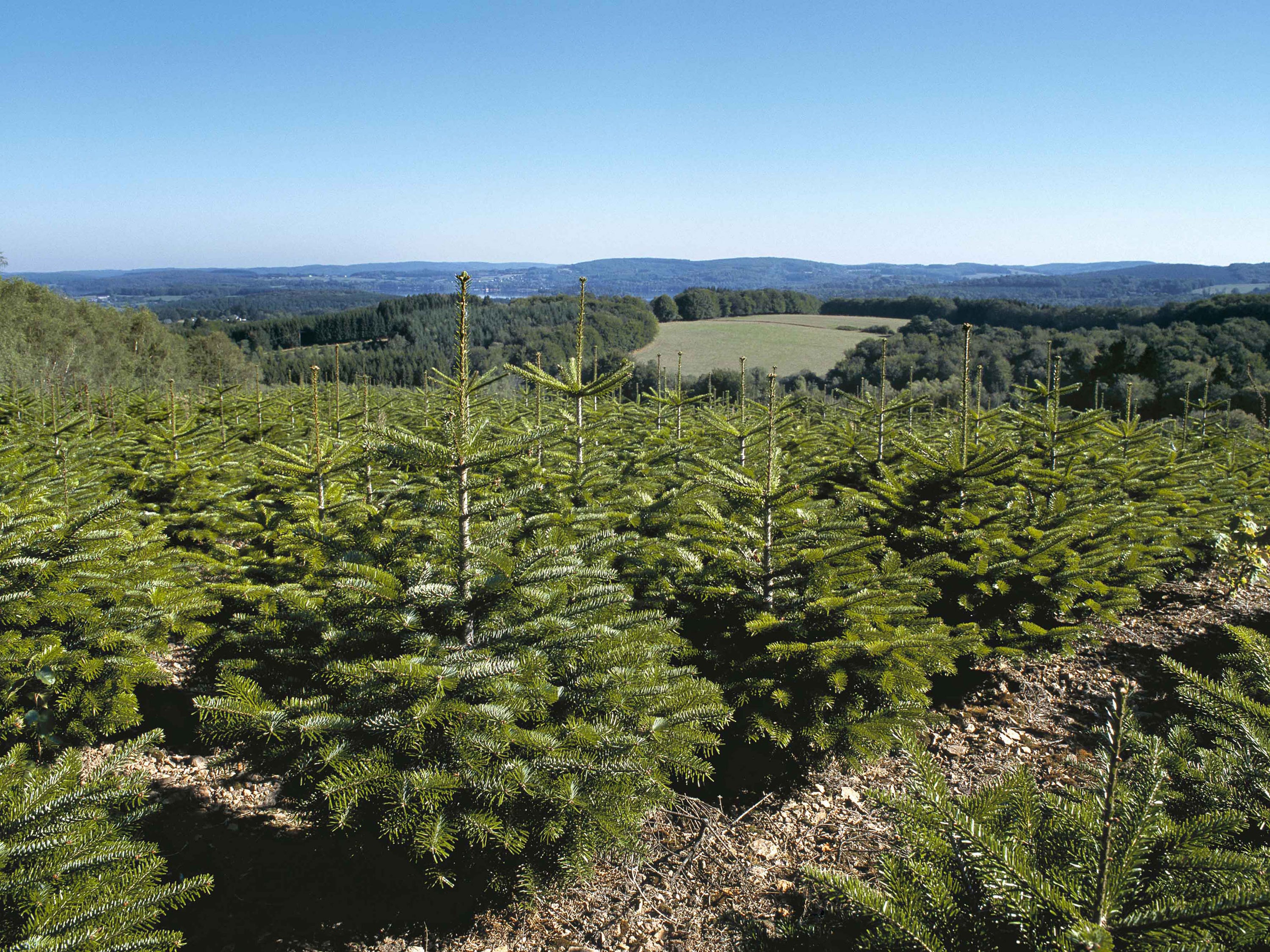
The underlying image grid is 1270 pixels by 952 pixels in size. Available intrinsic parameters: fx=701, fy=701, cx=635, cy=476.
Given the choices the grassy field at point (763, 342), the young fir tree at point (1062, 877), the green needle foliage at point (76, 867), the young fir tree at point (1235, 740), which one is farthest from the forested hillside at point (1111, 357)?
the green needle foliage at point (76, 867)

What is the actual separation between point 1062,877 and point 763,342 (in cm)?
7114

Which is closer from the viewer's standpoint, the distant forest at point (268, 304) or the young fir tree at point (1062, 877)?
the young fir tree at point (1062, 877)

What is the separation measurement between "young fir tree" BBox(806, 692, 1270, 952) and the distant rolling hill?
45.9 m

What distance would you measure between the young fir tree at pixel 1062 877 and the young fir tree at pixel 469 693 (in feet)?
3.79

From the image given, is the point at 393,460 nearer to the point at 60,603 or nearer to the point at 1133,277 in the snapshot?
the point at 60,603

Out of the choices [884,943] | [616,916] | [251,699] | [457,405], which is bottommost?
[616,916]

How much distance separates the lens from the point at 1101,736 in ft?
16.8

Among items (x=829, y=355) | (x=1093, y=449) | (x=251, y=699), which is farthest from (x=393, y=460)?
(x=829, y=355)

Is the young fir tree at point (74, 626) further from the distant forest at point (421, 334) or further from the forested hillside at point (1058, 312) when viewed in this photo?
the forested hillside at point (1058, 312)

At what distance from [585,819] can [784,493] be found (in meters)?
2.42

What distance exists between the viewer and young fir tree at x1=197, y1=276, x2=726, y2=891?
307 cm

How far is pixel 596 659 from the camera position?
11.8 feet

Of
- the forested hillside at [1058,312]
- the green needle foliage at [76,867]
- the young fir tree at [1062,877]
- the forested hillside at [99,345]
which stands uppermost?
the forested hillside at [1058,312]

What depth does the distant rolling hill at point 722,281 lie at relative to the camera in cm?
9938
